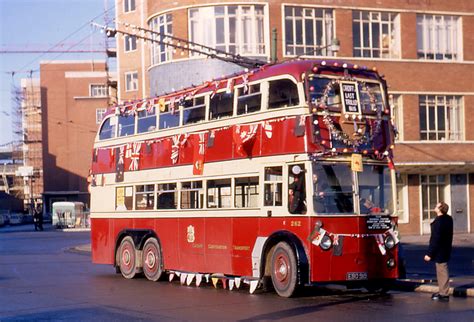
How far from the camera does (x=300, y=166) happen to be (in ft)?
53.6

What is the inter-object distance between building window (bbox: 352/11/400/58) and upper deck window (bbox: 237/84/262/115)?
2207 cm

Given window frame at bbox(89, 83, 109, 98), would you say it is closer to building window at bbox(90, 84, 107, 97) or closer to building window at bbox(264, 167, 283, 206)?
building window at bbox(90, 84, 107, 97)

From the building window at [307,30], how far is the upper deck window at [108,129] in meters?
15.4

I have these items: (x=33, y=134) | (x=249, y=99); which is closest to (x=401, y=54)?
(x=249, y=99)

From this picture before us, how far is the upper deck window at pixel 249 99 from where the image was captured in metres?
17.8

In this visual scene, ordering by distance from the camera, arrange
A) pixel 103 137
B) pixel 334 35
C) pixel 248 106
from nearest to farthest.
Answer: pixel 248 106, pixel 103 137, pixel 334 35

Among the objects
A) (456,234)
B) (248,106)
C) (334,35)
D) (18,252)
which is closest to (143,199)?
(248,106)

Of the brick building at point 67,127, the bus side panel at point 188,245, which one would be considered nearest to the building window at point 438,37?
the bus side panel at point 188,245

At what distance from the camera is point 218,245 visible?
741 inches

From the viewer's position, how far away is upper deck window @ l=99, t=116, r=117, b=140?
78.2 ft

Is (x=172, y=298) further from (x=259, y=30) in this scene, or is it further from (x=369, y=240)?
(x=259, y=30)

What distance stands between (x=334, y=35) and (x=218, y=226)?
2183 centimetres

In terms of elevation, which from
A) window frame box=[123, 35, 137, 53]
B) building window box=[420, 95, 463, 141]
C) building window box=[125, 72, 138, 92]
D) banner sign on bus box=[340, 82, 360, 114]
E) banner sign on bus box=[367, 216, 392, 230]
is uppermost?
window frame box=[123, 35, 137, 53]

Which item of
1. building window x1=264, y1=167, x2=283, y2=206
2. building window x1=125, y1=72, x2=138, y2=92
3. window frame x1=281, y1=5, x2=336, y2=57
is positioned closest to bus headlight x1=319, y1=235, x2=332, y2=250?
building window x1=264, y1=167, x2=283, y2=206
